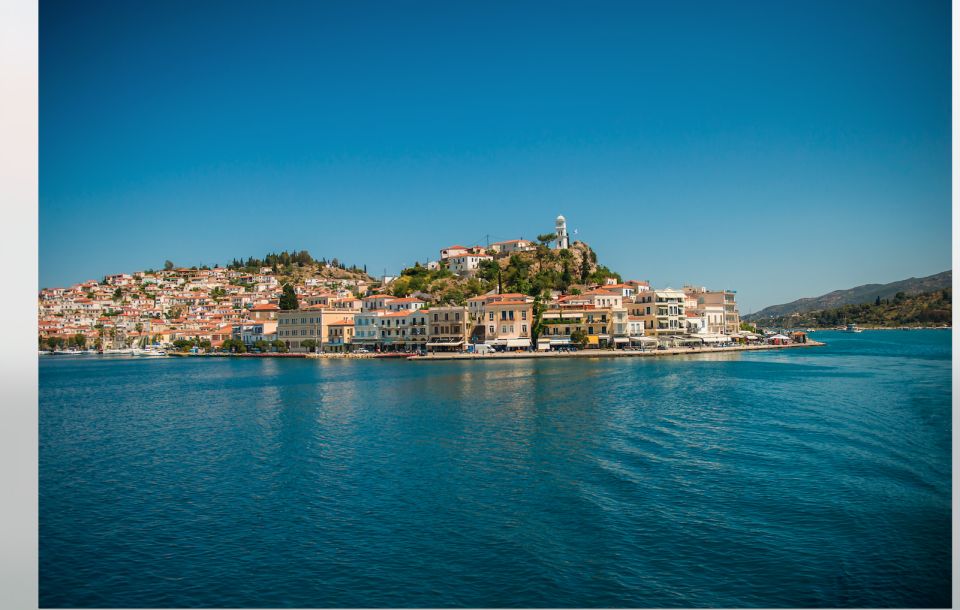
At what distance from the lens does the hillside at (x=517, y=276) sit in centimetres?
2559

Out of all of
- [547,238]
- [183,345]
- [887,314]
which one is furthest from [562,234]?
[887,314]

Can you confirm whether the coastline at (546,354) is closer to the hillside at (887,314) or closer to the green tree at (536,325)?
the green tree at (536,325)

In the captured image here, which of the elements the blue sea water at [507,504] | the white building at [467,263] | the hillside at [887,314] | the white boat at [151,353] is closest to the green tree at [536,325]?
the white building at [467,263]

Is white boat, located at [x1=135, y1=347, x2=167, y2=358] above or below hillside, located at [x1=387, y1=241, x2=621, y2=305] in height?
below

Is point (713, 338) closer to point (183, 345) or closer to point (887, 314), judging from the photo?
point (183, 345)

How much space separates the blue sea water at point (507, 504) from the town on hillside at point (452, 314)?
1202cm

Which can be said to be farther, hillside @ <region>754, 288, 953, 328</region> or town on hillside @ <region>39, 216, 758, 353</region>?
hillside @ <region>754, 288, 953, 328</region>

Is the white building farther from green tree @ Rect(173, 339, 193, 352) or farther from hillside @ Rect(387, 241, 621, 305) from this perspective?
green tree @ Rect(173, 339, 193, 352)

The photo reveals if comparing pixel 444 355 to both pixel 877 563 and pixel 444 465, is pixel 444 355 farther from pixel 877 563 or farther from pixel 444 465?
pixel 877 563

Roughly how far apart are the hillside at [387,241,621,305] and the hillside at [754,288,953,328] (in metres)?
13.4

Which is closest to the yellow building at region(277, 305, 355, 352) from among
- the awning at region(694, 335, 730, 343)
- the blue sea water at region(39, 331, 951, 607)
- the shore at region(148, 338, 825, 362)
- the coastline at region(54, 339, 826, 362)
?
the coastline at region(54, 339, 826, 362)

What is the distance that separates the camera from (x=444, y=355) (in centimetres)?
2030

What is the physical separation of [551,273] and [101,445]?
21.2 metres

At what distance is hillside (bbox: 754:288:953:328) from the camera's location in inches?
1209
